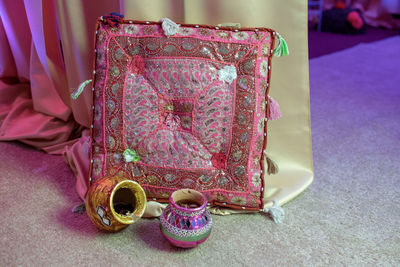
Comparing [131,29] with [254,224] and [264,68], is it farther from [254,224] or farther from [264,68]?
[254,224]

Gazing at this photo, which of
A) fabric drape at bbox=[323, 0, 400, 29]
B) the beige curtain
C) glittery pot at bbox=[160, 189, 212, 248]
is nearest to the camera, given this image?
glittery pot at bbox=[160, 189, 212, 248]

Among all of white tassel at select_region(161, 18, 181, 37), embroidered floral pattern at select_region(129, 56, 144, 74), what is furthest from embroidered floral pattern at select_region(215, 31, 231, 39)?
embroidered floral pattern at select_region(129, 56, 144, 74)

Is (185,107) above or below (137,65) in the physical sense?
below

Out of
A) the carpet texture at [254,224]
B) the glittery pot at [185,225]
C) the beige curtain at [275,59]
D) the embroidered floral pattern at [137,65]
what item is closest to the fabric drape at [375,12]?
the carpet texture at [254,224]

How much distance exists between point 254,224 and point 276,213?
0.07 metres

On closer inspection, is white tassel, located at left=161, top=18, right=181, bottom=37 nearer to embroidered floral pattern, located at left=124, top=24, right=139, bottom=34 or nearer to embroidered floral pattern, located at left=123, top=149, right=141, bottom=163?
embroidered floral pattern, located at left=124, top=24, right=139, bottom=34

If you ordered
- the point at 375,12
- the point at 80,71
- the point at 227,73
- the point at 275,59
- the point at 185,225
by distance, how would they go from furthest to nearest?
the point at 375,12
the point at 80,71
the point at 275,59
the point at 227,73
the point at 185,225

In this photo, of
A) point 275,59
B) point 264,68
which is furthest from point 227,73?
point 275,59

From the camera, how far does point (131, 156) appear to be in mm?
1160

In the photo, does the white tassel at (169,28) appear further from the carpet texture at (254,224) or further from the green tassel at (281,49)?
the carpet texture at (254,224)

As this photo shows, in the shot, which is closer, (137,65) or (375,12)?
(137,65)

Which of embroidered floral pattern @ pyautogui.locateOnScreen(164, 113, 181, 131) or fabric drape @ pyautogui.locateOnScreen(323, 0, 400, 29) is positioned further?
fabric drape @ pyautogui.locateOnScreen(323, 0, 400, 29)

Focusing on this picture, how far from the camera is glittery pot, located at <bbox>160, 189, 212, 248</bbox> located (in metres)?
1.00

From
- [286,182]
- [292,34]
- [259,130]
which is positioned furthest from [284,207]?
[292,34]
